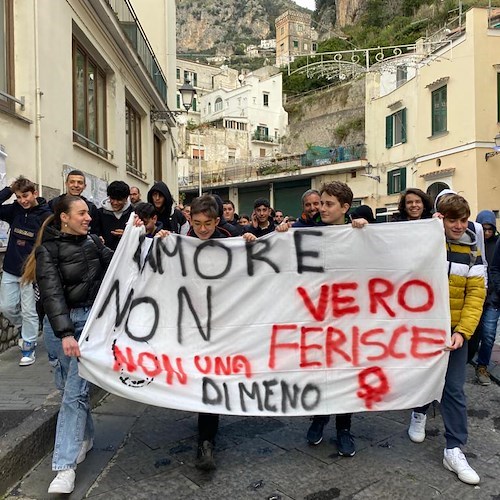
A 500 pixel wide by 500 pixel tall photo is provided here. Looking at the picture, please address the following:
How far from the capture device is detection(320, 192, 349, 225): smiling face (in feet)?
11.6

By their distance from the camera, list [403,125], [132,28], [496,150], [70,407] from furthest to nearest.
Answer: [403,125]
[496,150]
[132,28]
[70,407]

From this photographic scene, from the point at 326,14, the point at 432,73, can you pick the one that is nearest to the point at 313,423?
the point at 432,73

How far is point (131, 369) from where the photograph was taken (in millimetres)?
3234

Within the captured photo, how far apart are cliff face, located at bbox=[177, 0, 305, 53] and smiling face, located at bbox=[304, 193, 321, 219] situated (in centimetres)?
13151

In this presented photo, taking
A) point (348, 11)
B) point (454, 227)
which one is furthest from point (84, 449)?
point (348, 11)

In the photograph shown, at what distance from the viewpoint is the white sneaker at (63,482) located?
295 centimetres

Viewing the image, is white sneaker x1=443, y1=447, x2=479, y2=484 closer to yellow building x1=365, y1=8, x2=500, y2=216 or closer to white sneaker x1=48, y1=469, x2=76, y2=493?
white sneaker x1=48, y1=469, x2=76, y2=493

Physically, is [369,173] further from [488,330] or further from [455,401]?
[455,401]

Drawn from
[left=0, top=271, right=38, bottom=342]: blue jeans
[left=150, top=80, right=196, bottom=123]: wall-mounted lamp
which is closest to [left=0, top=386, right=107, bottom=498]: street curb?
[left=0, top=271, right=38, bottom=342]: blue jeans

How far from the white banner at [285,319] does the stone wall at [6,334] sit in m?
3.39

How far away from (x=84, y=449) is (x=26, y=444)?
1.25 ft

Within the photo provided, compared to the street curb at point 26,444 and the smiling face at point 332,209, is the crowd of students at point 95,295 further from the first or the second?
the street curb at point 26,444

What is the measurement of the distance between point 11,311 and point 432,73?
2006 cm

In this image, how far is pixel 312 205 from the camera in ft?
15.8
